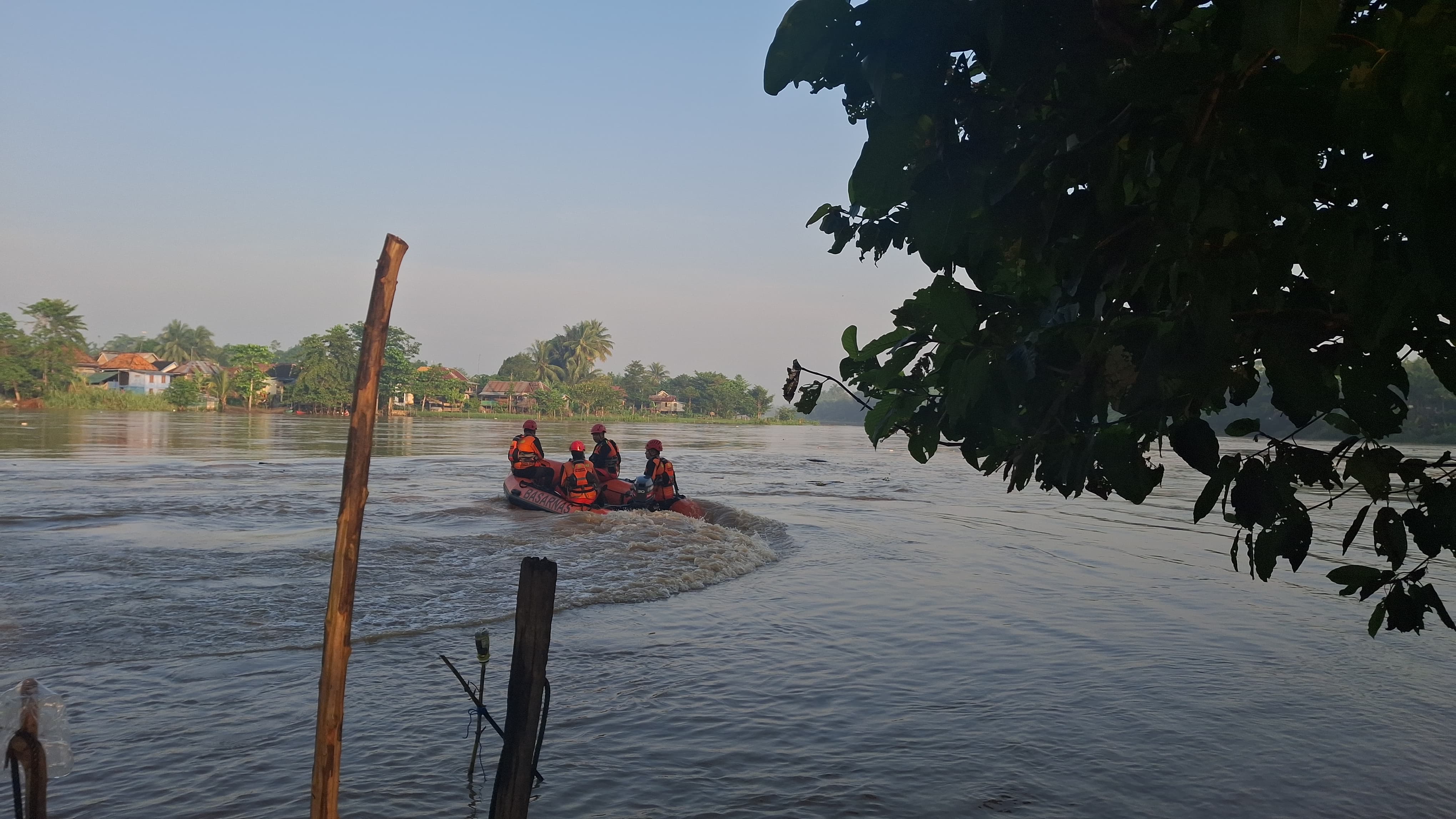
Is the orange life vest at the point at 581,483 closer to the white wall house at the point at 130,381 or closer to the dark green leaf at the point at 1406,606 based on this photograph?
the dark green leaf at the point at 1406,606

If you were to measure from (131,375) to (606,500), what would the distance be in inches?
2929

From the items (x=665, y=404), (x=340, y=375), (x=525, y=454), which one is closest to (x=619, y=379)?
(x=665, y=404)

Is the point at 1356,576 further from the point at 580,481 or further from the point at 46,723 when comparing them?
the point at 580,481

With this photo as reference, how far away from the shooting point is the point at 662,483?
1555 centimetres

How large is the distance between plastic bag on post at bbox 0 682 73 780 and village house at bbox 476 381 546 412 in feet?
279

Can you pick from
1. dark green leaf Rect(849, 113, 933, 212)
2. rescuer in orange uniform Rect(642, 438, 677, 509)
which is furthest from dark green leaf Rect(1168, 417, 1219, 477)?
rescuer in orange uniform Rect(642, 438, 677, 509)

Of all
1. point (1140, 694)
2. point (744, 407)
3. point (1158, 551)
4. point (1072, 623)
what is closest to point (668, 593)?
point (1072, 623)

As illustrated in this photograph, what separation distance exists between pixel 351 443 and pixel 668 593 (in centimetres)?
697

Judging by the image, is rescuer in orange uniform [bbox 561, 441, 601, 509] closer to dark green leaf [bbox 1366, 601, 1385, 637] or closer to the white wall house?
dark green leaf [bbox 1366, 601, 1385, 637]

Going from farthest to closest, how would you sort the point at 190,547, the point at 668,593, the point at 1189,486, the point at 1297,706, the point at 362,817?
the point at 1189,486
the point at 190,547
the point at 668,593
the point at 1297,706
the point at 362,817

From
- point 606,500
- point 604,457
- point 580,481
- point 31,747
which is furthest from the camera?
point 604,457

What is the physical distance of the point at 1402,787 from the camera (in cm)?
538

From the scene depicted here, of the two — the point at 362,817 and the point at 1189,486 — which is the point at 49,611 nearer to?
the point at 362,817

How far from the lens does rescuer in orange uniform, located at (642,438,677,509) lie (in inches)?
609
